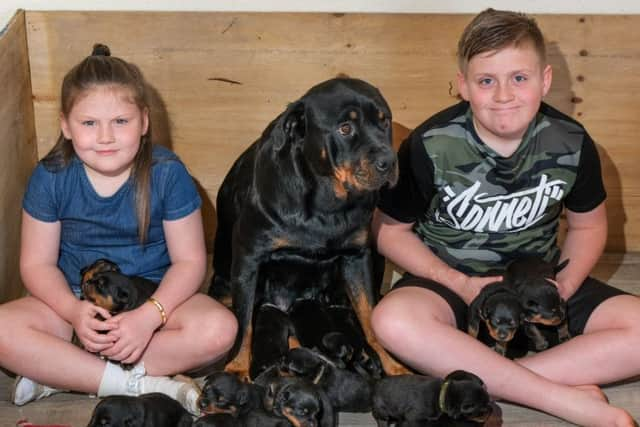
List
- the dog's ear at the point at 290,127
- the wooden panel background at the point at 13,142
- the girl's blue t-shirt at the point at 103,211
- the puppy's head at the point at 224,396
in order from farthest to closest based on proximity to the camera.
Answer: the wooden panel background at the point at 13,142 → the girl's blue t-shirt at the point at 103,211 → the dog's ear at the point at 290,127 → the puppy's head at the point at 224,396

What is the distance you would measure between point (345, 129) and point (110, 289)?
0.76m

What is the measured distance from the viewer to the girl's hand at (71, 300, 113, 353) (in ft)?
9.13

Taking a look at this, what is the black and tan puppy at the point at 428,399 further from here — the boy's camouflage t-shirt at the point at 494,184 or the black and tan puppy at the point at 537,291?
the boy's camouflage t-shirt at the point at 494,184

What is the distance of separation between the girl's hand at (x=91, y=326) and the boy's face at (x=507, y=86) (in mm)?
1137

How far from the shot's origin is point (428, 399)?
2613 millimetres

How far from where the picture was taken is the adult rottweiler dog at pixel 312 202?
267 cm

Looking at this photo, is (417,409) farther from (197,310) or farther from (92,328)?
(92,328)

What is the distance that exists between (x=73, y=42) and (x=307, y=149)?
1176 millimetres

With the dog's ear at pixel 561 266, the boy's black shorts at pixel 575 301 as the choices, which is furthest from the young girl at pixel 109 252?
the dog's ear at pixel 561 266

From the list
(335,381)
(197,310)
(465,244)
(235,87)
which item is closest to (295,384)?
(335,381)

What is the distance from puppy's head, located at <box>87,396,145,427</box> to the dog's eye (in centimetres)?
82

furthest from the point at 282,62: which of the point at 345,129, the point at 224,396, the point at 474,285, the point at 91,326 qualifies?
the point at 224,396

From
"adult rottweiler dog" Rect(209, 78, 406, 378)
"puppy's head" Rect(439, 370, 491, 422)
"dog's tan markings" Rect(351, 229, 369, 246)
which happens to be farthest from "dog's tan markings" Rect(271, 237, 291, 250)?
"puppy's head" Rect(439, 370, 491, 422)

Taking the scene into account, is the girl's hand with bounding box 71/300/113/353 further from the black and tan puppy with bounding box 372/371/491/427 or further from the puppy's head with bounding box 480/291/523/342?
the puppy's head with bounding box 480/291/523/342
